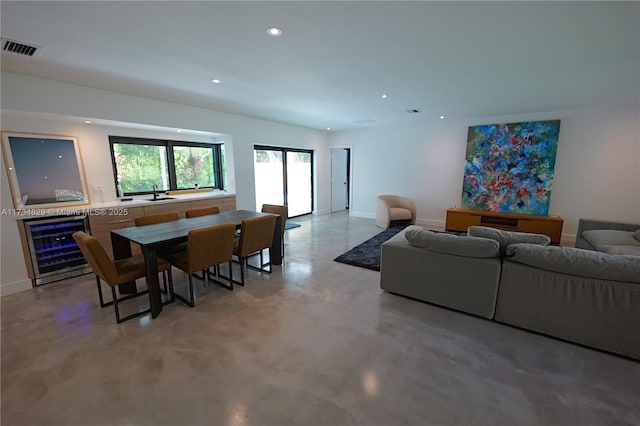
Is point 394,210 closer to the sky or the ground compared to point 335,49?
closer to the ground

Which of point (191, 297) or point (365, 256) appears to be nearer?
point (191, 297)

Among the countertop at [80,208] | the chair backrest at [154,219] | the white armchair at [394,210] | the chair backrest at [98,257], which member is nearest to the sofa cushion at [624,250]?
the white armchair at [394,210]

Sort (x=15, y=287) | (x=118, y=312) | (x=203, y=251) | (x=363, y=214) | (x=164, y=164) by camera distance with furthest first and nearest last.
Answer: (x=363, y=214), (x=164, y=164), (x=15, y=287), (x=203, y=251), (x=118, y=312)

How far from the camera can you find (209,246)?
2.80 metres

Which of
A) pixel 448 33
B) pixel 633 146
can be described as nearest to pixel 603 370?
pixel 448 33

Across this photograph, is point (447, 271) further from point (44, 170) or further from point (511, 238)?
point (44, 170)

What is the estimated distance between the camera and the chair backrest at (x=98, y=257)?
2.28m

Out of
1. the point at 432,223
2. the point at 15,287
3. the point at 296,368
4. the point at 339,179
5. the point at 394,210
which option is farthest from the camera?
the point at 339,179

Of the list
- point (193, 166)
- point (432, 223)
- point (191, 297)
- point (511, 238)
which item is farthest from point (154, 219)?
point (432, 223)

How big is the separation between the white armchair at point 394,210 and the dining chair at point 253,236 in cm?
338

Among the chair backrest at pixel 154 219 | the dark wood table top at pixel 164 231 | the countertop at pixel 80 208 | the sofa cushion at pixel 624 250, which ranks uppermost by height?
the countertop at pixel 80 208

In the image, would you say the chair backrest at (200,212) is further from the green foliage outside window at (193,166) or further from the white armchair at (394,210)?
the white armchair at (394,210)

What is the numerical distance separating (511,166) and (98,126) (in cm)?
766

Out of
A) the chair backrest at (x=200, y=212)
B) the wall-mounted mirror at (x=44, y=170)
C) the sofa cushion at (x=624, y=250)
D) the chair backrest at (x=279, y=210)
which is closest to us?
the sofa cushion at (x=624, y=250)
